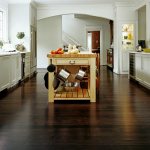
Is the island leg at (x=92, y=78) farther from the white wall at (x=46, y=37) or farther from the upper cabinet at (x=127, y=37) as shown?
the white wall at (x=46, y=37)

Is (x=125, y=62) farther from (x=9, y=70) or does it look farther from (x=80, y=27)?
(x=80, y=27)

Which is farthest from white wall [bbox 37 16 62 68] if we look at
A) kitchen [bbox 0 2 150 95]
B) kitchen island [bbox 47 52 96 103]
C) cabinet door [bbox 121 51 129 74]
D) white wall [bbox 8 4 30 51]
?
kitchen island [bbox 47 52 96 103]

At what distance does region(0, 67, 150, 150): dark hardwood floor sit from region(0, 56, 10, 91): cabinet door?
1.78 feet

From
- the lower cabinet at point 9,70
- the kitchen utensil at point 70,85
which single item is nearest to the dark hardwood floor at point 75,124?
the kitchen utensil at point 70,85

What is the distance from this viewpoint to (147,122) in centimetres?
335

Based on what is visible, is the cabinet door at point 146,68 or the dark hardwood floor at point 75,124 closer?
the dark hardwood floor at point 75,124

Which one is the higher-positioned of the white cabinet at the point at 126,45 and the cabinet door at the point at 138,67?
the white cabinet at the point at 126,45

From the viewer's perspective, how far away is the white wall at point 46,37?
1362 cm

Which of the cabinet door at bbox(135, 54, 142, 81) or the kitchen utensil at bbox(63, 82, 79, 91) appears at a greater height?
the cabinet door at bbox(135, 54, 142, 81)

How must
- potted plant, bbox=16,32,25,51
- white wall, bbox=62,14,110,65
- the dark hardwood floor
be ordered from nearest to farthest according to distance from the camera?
the dark hardwood floor < potted plant, bbox=16,32,25,51 < white wall, bbox=62,14,110,65

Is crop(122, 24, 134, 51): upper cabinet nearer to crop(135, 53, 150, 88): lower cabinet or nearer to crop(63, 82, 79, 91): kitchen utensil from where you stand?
crop(135, 53, 150, 88): lower cabinet

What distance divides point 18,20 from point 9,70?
357cm

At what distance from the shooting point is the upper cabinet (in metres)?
10.4

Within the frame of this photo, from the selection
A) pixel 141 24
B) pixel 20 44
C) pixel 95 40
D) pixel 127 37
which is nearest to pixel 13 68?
pixel 20 44
